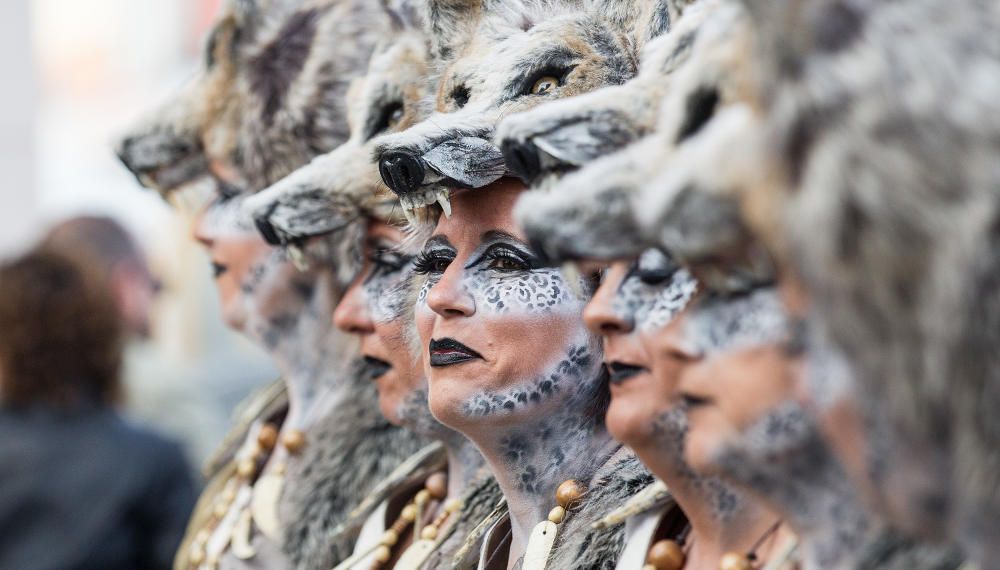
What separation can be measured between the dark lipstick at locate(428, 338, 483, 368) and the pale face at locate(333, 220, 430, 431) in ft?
1.33

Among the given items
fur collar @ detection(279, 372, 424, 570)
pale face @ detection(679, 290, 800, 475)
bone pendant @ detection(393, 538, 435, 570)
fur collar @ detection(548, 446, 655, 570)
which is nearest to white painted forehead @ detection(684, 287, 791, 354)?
pale face @ detection(679, 290, 800, 475)

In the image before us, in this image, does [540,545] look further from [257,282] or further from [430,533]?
[257,282]

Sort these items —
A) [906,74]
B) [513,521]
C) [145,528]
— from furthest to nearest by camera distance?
[145,528], [513,521], [906,74]

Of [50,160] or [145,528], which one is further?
[50,160]

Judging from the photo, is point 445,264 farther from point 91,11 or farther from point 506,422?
point 91,11

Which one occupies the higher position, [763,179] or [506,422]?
[763,179]

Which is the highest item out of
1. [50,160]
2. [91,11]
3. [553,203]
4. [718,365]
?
[553,203]

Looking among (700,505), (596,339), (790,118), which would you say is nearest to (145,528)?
(596,339)

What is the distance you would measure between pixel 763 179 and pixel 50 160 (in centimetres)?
951

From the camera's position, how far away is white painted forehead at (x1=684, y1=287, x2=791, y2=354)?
1.45 meters

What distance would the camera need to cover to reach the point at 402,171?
7.05 feet

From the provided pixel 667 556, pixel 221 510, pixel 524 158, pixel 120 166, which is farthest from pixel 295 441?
pixel 120 166

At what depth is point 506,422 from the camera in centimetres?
216

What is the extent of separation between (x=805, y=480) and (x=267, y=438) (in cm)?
192
